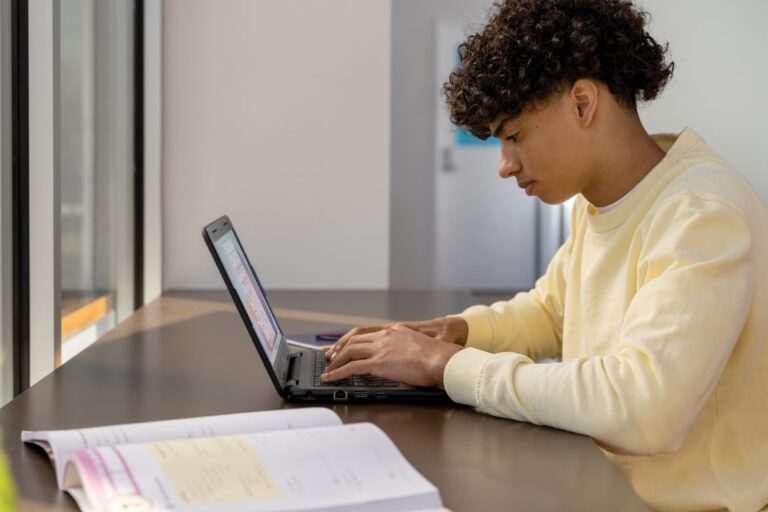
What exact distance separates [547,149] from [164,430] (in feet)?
2.15

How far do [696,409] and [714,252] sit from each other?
180mm

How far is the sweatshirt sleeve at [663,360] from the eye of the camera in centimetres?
113

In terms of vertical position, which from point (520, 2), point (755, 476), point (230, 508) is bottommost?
point (755, 476)

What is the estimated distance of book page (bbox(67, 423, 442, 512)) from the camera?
83 centimetres

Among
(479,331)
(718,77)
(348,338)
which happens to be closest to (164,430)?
(348,338)

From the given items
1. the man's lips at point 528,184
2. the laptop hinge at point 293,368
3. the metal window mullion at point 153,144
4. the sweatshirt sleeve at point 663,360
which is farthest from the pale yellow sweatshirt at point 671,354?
the metal window mullion at point 153,144

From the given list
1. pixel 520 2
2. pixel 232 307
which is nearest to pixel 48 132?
pixel 232 307

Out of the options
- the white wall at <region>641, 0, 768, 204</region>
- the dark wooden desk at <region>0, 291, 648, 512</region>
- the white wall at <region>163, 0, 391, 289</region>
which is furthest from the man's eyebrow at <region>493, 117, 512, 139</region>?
the white wall at <region>641, 0, 768, 204</region>

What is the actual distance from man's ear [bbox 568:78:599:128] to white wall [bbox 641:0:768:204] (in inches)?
91.6

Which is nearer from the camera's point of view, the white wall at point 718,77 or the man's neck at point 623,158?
the man's neck at point 623,158

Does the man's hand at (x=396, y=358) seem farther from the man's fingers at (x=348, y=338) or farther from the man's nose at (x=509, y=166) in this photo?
the man's nose at (x=509, y=166)

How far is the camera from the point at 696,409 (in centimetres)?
116

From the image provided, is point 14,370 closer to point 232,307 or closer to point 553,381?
point 232,307

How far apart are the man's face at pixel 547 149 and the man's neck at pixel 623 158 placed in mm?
23
